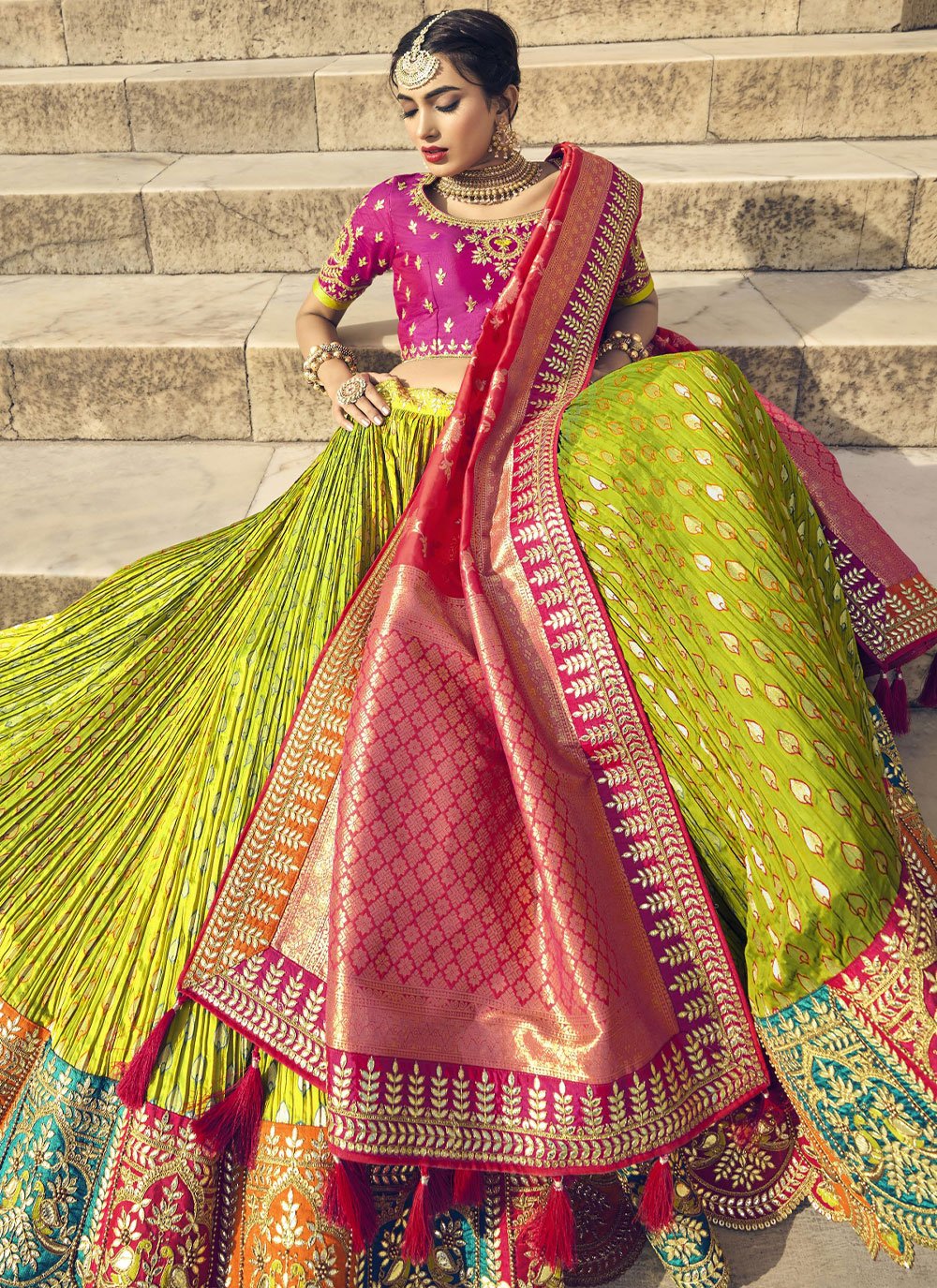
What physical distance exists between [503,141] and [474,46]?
0.19 m

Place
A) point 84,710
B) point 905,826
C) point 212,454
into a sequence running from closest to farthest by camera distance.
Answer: point 905,826 → point 84,710 → point 212,454

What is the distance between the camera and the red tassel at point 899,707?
6.08 feet

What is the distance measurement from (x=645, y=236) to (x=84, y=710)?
2.21 meters

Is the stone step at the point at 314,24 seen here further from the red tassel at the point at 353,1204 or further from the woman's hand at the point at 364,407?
the red tassel at the point at 353,1204

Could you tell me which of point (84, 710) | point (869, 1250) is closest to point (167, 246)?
point (84, 710)

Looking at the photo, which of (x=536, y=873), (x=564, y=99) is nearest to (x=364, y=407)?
(x=536, y=873)

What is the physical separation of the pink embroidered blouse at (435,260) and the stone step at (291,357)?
0.35 meters

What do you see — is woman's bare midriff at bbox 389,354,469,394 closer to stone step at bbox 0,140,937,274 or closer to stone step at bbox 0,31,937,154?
stone step at bbox 0,140,937,274

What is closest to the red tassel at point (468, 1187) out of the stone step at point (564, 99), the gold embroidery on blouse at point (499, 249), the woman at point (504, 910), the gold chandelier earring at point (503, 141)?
the woman at point (504, 910)

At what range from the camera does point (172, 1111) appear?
127 cm

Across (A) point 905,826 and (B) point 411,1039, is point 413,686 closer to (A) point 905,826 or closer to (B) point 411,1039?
(B) point 411,1039

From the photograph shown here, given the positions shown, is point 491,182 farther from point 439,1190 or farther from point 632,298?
point 439,1190

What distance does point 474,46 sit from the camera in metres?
1.91

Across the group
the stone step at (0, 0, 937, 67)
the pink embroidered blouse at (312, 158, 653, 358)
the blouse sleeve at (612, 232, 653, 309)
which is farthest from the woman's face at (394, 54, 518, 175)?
the stone step at (0, 0, 937, 67)
